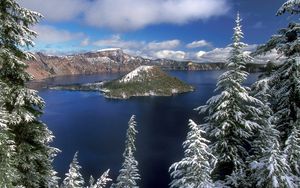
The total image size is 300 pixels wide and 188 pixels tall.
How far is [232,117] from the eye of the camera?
61.7 feet

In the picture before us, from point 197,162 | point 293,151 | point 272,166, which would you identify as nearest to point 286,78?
point 293,151

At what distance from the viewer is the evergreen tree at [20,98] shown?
53.9 ft

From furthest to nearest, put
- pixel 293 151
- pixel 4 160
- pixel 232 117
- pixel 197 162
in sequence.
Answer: pixel 232 117 → pixel 197 162 → pixel 293 151 → pixel 4 160

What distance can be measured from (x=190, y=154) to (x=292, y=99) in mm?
5391

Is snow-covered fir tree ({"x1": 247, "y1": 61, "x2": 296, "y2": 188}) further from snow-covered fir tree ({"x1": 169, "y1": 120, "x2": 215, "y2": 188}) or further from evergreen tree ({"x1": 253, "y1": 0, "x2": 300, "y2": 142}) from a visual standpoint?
snow-covered fir tree ({"x1": 169, "y1": 120, "x2": 215, "y2": 188})

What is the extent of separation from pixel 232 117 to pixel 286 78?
400 centimetres

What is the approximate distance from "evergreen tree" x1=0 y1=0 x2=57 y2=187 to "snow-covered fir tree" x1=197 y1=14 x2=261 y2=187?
9211 mm

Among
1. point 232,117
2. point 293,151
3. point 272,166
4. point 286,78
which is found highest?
point 286,78

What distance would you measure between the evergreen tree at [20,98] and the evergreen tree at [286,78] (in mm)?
11557

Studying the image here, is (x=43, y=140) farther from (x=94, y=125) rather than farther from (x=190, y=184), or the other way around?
(x=94, y=125)

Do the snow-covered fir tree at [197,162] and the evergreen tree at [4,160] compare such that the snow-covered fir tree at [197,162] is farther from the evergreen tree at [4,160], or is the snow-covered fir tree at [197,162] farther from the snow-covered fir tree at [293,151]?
the evergreen tree at [4,160]

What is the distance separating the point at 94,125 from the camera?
19025 cm

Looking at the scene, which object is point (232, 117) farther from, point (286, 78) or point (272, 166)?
point (272, 166)

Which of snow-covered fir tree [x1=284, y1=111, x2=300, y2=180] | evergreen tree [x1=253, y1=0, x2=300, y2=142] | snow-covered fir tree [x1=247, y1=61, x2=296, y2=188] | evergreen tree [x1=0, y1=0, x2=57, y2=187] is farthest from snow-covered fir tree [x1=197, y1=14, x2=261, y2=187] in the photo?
evergreen tree [x1=0, y1=0, x2=57, y2=187]
